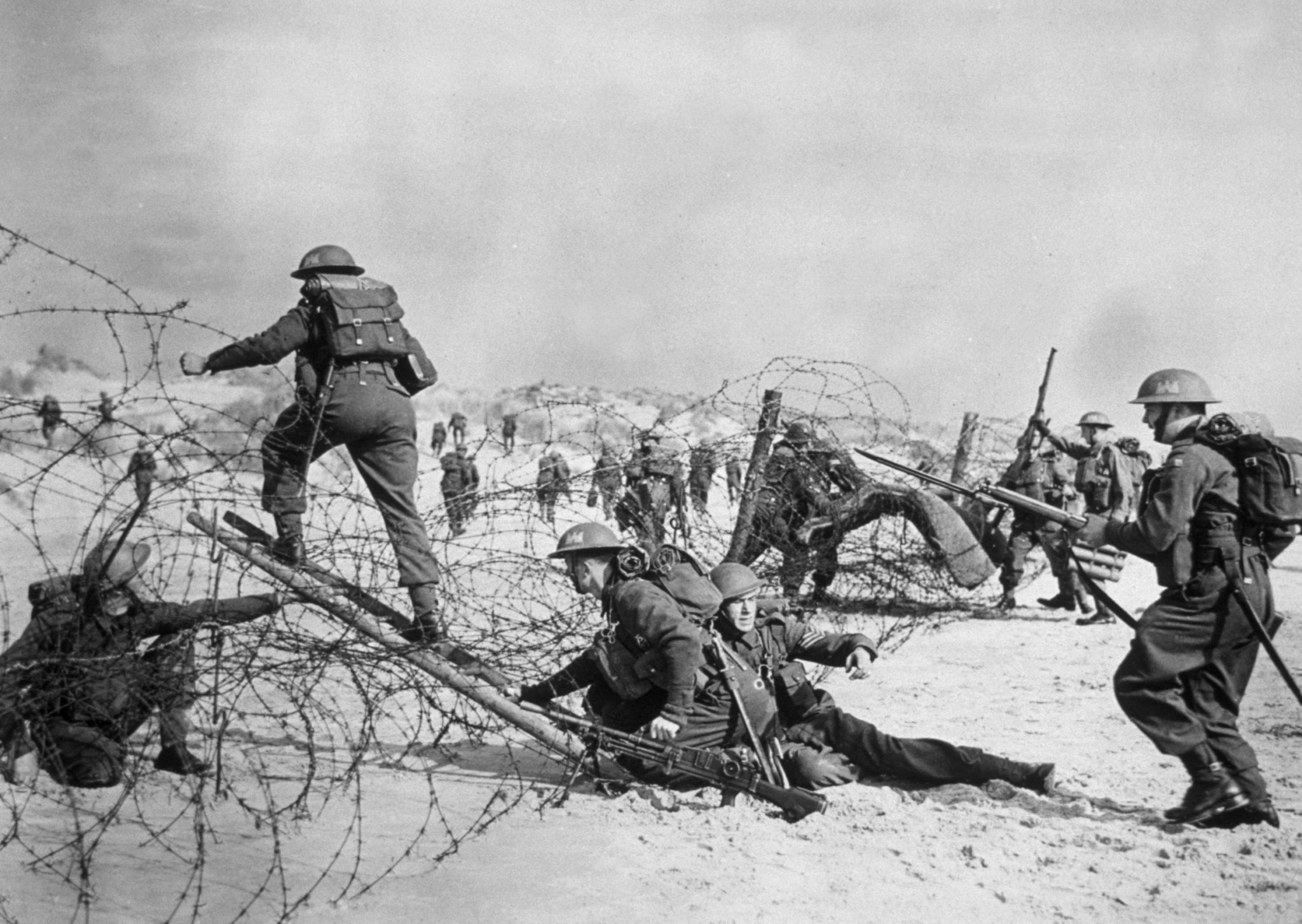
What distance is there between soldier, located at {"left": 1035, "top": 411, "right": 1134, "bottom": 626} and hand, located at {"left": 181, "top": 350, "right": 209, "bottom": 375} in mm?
8153

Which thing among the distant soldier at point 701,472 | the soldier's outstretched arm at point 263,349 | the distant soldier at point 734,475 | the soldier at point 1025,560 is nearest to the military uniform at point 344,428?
the soldier's outstretched arm at point 263,349

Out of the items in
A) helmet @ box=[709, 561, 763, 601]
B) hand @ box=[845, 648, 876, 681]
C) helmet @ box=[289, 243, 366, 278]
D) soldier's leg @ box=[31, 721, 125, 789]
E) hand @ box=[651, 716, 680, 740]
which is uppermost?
helmet @ box=[289, 243, 366, 278]

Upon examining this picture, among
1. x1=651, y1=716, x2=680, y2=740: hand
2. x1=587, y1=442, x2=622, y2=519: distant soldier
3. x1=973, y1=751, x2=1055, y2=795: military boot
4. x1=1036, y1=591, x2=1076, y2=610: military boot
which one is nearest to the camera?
x1=651, y1=716, x2=680, y2=740: hand

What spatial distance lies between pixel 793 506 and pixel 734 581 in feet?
9.58

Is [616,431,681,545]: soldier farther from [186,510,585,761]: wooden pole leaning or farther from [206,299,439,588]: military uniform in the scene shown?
[186,510,585,761]: wooden pole leaning

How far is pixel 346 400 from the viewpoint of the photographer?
6.03 meters

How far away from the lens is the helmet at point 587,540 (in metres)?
5.51

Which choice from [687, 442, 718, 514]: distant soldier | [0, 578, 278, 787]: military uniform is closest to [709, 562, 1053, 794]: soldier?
[687, 442, 718, 514]: distant soldier

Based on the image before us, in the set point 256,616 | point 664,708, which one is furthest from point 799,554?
point 256,616

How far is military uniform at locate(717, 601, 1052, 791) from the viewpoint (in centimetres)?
548

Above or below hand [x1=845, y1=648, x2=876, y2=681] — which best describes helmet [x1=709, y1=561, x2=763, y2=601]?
above

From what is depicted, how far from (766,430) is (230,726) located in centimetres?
355

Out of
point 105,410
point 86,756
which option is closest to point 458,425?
point 86,756

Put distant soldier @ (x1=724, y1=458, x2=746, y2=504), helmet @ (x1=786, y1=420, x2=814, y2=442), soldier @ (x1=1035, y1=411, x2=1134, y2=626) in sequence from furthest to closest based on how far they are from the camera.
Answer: soldier @ (x1=1035, y1=411, x2=1134, y2=626)
helmet @ (x1=786, y1=420, x2=814, y2=442)
distant soldier @ (x1=724, y1=458, x2=746, y2=504)
